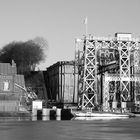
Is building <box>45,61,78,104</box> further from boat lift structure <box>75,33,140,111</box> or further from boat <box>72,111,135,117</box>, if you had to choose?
boat <box>72,111,135,117</box>

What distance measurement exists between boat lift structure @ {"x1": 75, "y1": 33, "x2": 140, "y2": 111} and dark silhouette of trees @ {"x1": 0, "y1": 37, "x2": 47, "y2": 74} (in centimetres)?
4740

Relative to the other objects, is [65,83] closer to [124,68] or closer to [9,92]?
[124,68]

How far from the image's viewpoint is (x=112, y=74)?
12231 cm

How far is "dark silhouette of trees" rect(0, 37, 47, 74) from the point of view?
16862 centimetres

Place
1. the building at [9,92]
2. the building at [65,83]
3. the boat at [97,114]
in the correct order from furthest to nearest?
the building at [65,83], the boat at [97,114], the building at [9,92]

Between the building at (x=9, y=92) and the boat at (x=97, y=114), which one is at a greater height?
the building at (x=9, y=92)

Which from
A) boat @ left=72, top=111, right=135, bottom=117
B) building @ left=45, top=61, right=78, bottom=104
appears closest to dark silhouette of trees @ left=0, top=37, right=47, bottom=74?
building @ left=45, top=61, right=78, bottom=104

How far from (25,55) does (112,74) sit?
178 feet

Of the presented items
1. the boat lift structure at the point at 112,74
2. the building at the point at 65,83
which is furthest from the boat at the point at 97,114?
the building at the point at 65,83

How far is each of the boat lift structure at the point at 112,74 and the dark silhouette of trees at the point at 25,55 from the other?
4740 centimetres

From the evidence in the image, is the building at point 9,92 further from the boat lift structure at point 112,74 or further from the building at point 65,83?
the building at point 65,83

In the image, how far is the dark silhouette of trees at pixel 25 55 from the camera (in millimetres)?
168625

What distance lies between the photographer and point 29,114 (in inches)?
4129

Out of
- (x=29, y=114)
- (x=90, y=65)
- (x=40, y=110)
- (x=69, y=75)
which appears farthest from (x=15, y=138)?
(x=69, y=75)
